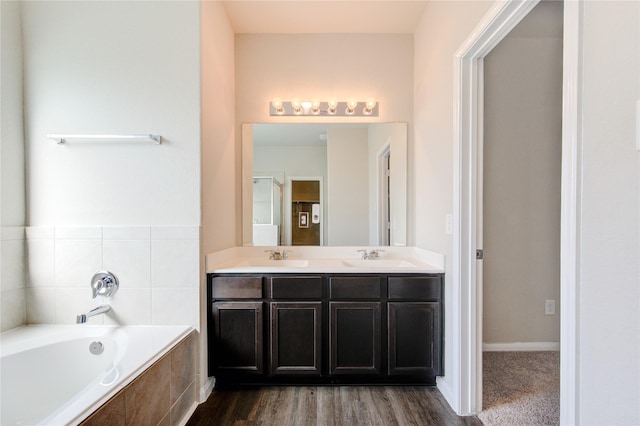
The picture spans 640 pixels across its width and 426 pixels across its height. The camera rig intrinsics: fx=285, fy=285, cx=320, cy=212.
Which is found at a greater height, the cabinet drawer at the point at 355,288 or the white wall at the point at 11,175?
the white wall at the point at 11,175

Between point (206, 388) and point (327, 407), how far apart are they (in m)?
0.81

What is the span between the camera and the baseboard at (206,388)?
1.86 metres

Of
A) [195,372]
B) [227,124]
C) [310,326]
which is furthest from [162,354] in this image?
[227,124]

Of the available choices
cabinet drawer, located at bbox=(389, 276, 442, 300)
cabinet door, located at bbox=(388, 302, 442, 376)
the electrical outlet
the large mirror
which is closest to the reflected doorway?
the large mirror

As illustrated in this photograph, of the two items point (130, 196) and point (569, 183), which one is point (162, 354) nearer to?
point (130, 196)

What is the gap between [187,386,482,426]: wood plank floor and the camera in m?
1.70

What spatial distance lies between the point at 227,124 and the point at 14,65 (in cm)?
132

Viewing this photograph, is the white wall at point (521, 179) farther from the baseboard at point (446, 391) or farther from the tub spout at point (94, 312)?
the tub spout at point (94, 312)

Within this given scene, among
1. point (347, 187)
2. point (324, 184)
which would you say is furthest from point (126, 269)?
point (347, 187)

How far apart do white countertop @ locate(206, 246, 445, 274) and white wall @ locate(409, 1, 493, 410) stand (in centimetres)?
13

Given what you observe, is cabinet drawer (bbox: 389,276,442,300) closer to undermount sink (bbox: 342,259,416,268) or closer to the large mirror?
undermount sink (bbox: 342,259,416,268)

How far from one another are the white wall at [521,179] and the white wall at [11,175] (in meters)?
3.46

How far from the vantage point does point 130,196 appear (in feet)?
6.07

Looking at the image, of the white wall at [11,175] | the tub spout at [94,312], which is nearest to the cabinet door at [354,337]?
the tub spout at [94,312]
